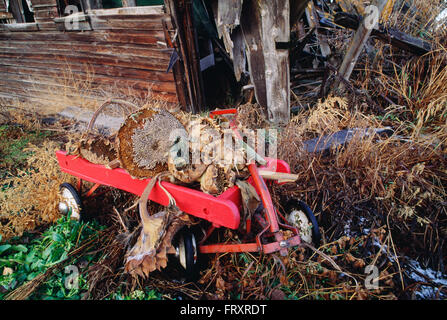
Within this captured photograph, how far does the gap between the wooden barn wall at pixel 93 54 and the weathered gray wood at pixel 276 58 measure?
5.50 ft

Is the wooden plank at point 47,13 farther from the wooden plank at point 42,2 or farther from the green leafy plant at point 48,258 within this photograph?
the green leafy plant at point 48,258

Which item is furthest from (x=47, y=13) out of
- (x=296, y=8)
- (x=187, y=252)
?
(x=187, y=252)

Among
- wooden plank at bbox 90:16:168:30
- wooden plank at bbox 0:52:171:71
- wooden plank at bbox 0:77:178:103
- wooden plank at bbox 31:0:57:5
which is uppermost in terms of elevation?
wooden plank at bbox 31:0:57:5

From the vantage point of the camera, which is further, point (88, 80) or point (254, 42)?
point (88, 80)

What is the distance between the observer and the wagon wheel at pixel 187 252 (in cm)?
195

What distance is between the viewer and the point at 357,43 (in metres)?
3.62

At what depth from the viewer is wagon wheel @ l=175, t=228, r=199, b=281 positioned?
1.95 m

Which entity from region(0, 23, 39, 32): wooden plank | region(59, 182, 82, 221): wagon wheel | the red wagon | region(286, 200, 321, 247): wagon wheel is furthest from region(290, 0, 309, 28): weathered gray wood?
region(0, 23, 39, 32): wooden plank

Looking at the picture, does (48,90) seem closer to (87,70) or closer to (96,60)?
(87,70)

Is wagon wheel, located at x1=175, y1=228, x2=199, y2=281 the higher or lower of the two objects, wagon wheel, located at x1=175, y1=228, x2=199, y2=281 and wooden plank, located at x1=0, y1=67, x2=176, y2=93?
the lower

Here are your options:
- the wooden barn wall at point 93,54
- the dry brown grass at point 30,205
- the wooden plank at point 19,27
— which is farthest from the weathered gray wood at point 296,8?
the wooden plank at point 19,27

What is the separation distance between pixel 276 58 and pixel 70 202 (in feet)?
9.58

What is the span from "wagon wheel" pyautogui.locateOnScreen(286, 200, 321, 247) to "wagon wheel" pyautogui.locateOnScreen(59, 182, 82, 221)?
2.02 m

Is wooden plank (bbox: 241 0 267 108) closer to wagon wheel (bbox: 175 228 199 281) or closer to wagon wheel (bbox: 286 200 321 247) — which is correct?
wagon wheel (bbox: 286 200 321 247)
